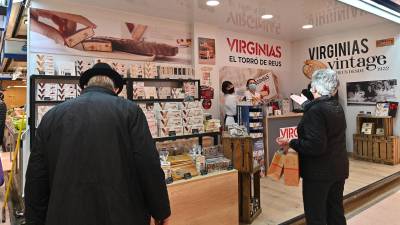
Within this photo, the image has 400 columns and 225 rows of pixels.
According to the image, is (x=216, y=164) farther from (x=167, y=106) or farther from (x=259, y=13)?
(x=259, y=13)

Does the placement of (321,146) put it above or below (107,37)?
below

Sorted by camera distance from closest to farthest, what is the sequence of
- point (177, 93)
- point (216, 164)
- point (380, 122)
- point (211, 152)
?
point (216, 164) → point (211, 152) → point (177, 93) → point (380, 122)

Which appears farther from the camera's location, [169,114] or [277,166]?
[169,114]

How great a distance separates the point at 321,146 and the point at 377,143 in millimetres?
5103

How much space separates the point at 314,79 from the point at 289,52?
6.29 meters

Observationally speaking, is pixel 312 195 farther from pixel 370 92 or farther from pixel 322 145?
pixel 370 92

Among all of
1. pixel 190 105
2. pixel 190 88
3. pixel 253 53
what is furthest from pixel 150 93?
pixel 253 53

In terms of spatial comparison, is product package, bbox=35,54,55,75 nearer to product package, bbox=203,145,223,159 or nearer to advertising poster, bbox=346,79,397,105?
product package, bbox=203,145,223,159

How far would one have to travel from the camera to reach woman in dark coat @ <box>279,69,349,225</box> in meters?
2.33

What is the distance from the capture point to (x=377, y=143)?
6516 millimetres

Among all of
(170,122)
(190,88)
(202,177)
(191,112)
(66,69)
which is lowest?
(202,177)

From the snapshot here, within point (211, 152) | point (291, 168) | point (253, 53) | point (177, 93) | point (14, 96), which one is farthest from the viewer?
point (14, 96)

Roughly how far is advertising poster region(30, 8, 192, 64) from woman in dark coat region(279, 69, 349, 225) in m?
3.67

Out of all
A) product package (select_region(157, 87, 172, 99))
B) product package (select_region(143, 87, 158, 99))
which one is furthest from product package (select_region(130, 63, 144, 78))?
product package (select_region(157, 87, 172, 99))
